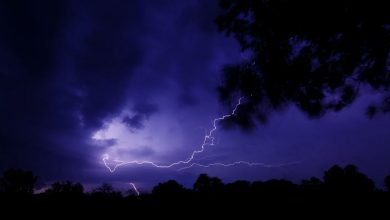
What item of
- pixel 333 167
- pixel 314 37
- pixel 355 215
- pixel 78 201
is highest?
pixel 314 37

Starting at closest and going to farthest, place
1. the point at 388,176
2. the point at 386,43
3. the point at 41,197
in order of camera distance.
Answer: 1. the point at 41,197
2. the point at 386,43
3. the point at 388,176

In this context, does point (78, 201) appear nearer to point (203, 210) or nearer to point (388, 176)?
point (203, 210)

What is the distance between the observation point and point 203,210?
15.4ft

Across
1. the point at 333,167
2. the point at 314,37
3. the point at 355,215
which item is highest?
the point at 314,37

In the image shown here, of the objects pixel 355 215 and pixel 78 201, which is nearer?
pixel 355 215

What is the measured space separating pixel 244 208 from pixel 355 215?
1606 millimetres

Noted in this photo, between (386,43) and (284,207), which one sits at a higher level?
(386,43)

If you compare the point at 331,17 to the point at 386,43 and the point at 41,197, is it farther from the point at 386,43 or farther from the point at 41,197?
the point at 41,197

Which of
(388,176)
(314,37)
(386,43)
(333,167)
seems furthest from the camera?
(333,167)

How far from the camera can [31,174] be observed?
21156mm

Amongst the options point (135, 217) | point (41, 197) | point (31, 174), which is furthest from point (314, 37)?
point (31, 174)

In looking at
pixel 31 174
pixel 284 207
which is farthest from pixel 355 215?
pixel 31 174

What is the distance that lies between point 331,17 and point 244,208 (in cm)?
395

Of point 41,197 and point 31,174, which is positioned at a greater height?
point 31,174
